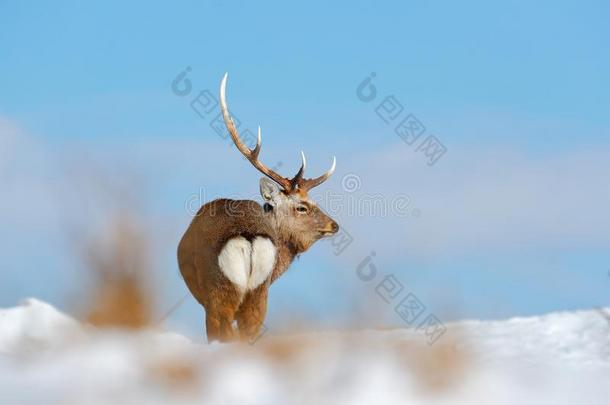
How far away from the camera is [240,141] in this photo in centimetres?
1220

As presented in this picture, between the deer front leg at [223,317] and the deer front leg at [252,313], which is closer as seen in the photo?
the deer front leg at [223,317]

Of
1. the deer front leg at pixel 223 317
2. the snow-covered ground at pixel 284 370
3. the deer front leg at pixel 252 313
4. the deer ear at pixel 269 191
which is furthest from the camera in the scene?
the deer ear at pixel 269 191

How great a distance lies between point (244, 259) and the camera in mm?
9781

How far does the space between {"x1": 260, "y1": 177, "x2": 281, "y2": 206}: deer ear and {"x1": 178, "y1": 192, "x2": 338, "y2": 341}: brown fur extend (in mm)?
104

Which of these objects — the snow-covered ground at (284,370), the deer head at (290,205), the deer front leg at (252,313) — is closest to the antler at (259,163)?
the deer head at (290,205)

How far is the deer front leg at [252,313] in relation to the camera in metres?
10.0

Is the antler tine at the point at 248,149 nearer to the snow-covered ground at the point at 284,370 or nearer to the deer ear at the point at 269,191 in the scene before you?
the deer ear at the point at 269,191

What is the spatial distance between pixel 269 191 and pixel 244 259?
2000mm

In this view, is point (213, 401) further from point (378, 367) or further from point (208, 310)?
point (208, 310)

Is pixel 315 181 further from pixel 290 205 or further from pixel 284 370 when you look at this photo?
pixel 284 370

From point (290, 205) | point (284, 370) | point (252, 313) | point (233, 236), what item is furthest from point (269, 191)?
point (284, 370)

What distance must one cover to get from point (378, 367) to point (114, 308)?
12.2ft

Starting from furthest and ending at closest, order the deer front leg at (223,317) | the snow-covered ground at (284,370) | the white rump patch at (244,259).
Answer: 1. the deer front leg at (223,317)
2. the white rump patch at (244,259)
3. the snow-covered ground at (284,370)

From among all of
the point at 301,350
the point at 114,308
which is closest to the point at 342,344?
the point at 301,350
